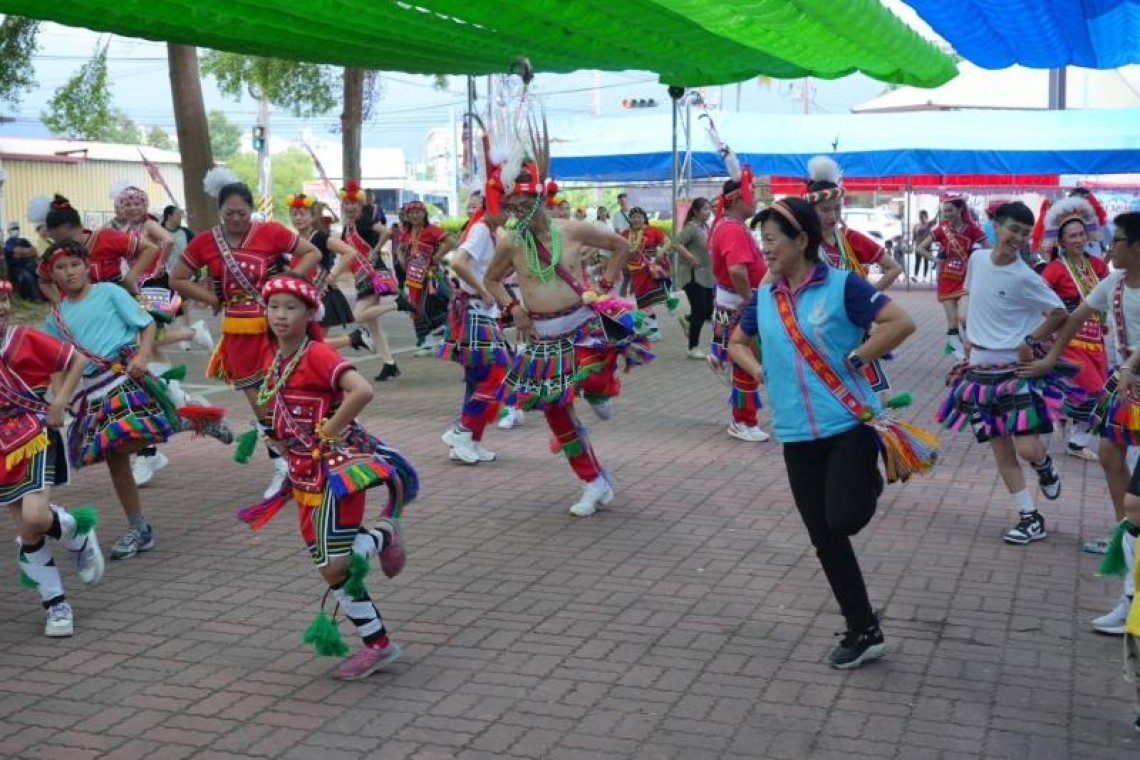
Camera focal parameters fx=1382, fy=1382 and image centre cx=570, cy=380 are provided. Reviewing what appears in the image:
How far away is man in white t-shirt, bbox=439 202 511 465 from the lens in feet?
31.9

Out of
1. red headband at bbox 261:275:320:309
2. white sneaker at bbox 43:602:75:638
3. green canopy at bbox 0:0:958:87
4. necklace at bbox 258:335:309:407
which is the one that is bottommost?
white sneaker at bbox 43:602:75:638

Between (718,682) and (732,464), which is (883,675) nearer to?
(718,682)

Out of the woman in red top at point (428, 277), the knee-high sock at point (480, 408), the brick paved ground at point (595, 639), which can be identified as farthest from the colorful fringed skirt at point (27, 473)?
the woman in red top at point (428, 277)

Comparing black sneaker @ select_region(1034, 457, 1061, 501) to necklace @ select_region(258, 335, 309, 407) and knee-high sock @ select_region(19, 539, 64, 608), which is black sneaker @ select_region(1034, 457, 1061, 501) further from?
knee-high sock @ select_region(19, 539, 64, 608)

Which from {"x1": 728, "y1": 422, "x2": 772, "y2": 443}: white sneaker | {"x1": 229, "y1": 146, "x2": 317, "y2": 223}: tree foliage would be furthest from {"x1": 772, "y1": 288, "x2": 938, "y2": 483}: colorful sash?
{"x1": 229, "y1": 146, "x2": 317, "y2": 223}: tree foliage

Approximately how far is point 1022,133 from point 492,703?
25.5 meters

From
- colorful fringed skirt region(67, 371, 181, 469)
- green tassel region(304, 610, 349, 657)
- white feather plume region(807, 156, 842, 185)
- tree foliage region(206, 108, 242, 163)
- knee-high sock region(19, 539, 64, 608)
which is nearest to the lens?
green tassel region(304, 610, 349, 657)

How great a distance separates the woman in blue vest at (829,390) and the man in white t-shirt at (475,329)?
4.53m

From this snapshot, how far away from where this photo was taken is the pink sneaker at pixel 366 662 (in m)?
5.23

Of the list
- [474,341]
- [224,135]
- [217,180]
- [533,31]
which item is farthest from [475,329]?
[224,135]

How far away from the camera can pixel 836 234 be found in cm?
914

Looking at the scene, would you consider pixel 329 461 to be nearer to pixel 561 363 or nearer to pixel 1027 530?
pixel 561 363

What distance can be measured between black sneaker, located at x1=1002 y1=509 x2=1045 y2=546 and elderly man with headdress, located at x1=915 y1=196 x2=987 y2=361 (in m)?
6.66

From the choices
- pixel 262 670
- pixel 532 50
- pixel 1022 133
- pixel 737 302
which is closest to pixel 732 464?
pixel 737 302
